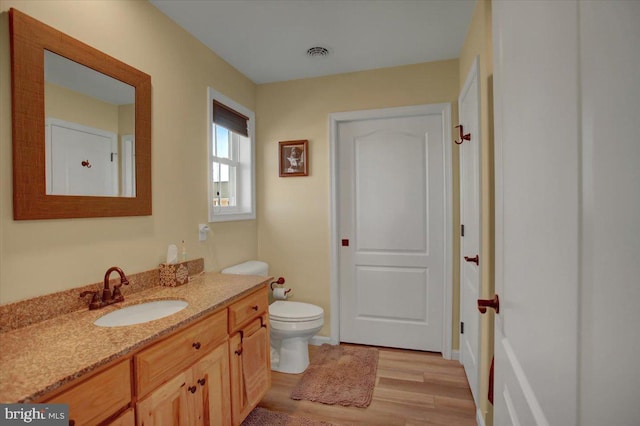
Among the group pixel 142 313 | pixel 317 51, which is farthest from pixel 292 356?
pixel 317 51

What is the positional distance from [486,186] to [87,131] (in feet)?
6.70

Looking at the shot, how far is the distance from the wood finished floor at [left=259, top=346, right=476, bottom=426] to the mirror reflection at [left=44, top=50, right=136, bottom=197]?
66.5 inches

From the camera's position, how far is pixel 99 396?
0.95m

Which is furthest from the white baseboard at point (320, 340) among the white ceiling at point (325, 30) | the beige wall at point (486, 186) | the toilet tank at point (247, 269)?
the white ceiling at point (325, 30)

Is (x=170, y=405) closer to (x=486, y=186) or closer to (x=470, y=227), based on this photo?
(x=486, y=186)

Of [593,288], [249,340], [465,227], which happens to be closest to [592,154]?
[593,288]

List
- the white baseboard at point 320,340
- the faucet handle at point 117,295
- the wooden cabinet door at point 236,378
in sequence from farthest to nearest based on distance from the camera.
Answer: the white baseboard at point 320,340, the wooden cabinet door at point 236,378, the faucet handle at point 117,295

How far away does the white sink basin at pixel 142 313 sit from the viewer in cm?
141

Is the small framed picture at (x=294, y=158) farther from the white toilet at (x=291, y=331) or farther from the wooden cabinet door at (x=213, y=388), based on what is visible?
the wooden cabinet door at (x=213, y=388)

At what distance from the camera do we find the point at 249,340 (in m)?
1.81

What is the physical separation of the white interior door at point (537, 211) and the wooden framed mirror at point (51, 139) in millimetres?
1730

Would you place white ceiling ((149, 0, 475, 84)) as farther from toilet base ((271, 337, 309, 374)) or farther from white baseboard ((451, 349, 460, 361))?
white baseboard ((451, 349, 460, 361))

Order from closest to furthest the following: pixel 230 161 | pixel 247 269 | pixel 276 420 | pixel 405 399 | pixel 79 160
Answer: pixel 79 160, pixel 276 420, pixel 405 399, pixel 247 269, pixel 230 161

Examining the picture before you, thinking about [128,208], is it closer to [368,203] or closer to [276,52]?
[276,52]
